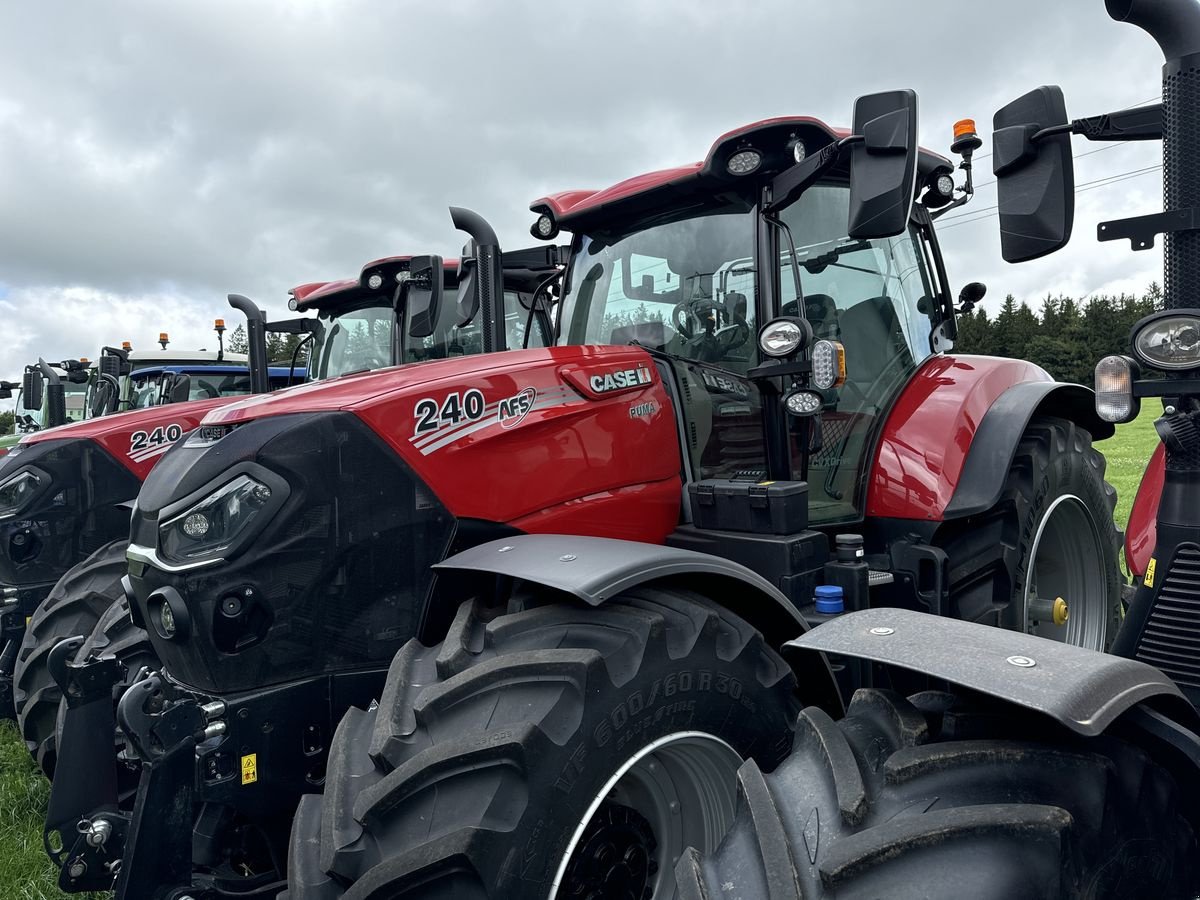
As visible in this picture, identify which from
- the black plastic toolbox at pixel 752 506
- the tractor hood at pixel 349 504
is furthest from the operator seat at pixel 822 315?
the tractor hood at pixel 349 504

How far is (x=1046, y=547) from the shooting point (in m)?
A: 3.71

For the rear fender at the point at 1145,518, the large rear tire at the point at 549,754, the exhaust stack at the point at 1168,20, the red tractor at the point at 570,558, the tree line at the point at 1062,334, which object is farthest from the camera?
the tree line at the point at 1062,334

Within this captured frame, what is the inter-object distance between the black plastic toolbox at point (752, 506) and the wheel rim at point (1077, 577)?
167 centimetres

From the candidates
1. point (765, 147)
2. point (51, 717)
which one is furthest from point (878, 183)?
point (51, 717)

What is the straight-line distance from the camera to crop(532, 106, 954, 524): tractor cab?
277 cm

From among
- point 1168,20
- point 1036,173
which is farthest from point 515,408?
point 1168,20

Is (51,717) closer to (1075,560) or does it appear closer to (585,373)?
(585,373)

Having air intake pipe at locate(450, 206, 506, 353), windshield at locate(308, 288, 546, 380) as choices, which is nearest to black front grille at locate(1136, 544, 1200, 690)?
air intake pipe at locate(450, 206, 506, 353)

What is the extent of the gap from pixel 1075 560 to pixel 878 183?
242 centimetres

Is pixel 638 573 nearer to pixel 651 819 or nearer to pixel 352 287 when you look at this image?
pixel 651 819

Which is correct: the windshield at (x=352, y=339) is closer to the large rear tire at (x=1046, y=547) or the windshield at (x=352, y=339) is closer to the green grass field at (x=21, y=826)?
the green grass field at (x=21, y=826)

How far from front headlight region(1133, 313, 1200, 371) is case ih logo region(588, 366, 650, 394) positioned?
1.34 m

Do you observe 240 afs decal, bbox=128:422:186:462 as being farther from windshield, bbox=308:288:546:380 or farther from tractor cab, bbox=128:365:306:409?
tractor cab, bbox=128:365:306:409

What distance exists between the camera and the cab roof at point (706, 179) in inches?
104
